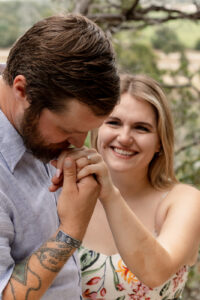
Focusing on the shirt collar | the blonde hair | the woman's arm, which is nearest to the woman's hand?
the woman's arm

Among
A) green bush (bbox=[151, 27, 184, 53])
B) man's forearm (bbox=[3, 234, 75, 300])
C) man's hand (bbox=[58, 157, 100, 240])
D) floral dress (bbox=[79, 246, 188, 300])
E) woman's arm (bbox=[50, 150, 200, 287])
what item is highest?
man's hand (bbox=[58, 157, 100, 240])

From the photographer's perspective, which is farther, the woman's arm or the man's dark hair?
the woman's arm

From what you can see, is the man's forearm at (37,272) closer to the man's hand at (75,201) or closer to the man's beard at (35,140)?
the man's hand at (75,201)

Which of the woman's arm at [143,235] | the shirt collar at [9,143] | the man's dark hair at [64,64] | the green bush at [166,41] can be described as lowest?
the green bush at [166,41]

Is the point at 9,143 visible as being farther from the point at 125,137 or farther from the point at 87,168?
the point at 125,137

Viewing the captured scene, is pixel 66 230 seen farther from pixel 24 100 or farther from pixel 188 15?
pixel 188 15

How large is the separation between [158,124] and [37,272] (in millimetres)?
1409

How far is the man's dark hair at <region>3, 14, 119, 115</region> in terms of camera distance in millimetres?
1520

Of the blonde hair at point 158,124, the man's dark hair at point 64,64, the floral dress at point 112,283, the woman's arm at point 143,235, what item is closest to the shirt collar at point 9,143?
the man's dark hair at point 64,64

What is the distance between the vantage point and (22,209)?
5.23 feet

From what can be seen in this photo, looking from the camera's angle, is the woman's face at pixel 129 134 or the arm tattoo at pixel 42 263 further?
the woman's face at pixel 129 134

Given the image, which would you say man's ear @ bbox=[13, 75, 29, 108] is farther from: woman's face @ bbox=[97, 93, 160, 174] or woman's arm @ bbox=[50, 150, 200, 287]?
woman's face @ bbox=[97, 93, 160, 174]

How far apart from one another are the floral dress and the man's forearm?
2.68ft

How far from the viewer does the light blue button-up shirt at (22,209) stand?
149 cm
